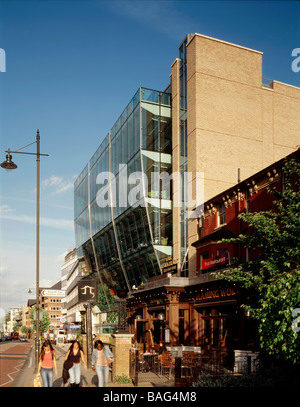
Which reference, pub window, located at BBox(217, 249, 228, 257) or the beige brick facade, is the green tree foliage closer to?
pub window, located at BBox(217, 249, 228, 257)

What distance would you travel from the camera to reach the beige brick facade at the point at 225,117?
34.7 m

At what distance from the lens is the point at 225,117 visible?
3569cm

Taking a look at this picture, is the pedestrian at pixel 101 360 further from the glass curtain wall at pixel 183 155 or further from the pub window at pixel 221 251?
the glass curtain wall at pixel 183 155

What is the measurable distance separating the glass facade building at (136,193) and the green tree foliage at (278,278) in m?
22.1

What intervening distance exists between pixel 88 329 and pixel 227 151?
17854 millimetres

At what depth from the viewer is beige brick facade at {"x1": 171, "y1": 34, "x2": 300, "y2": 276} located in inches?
1366

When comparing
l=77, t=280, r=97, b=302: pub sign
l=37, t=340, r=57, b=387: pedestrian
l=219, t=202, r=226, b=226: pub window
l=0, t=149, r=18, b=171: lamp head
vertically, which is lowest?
l=37, t=340, r=57, b=387: pedestrian

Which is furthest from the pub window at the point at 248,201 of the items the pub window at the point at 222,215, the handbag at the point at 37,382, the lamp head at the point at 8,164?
the handbag at the point at 37,382

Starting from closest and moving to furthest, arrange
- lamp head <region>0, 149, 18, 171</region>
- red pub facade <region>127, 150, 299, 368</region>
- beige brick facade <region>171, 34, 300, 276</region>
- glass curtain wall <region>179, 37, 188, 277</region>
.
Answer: lamp head <region>0, 149, 18, 171</region>, red pub facade <region>127, 150, 299, 368</region>, beige brick facade <region>171, 34, 300, 276</region>, glass curtain wall <region>179, 37, 188, 277</region>

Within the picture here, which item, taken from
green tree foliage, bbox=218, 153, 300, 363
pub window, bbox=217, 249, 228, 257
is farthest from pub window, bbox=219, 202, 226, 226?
green tree foliage, bbox=218, 153, 300, 363

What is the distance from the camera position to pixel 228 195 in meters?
28.4

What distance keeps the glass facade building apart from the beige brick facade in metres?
1.64
